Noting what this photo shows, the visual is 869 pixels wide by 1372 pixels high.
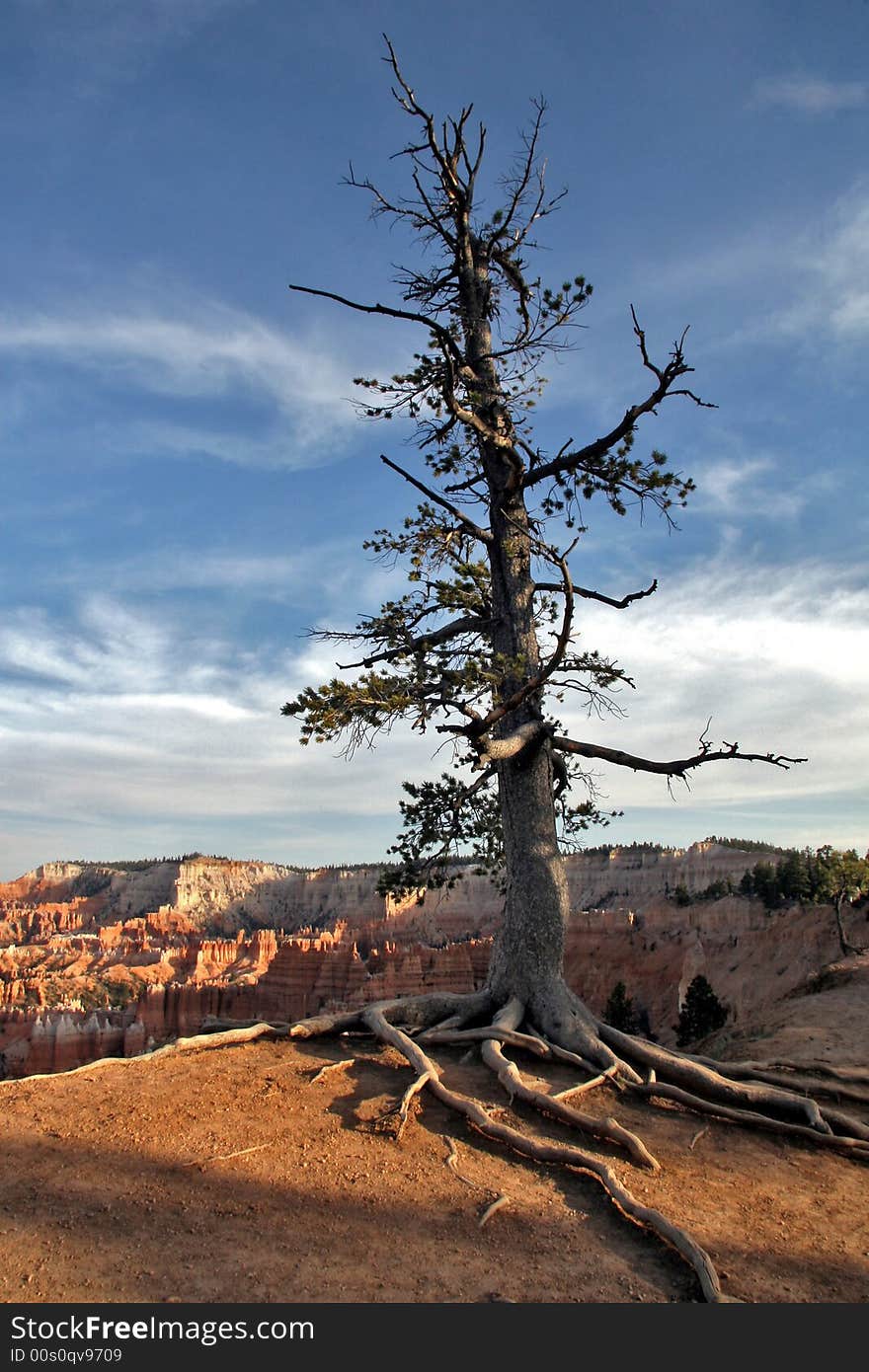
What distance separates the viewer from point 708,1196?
6.37m

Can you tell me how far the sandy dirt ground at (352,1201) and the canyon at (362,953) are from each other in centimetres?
407

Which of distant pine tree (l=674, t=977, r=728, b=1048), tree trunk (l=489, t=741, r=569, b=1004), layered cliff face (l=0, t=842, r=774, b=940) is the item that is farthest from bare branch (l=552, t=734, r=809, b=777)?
layered cliff face (l=0, t=842, r=774, b=940)

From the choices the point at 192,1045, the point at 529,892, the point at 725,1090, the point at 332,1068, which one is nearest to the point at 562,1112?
the point at 725,1090

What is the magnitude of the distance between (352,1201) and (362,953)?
287ft

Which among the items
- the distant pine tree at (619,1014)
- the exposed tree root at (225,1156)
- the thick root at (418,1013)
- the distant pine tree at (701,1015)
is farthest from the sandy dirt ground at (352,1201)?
the distant pine tree at (619,1014)

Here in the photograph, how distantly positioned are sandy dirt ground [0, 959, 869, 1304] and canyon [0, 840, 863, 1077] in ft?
13.4

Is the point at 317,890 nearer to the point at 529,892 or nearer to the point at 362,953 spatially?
the point at 362,953

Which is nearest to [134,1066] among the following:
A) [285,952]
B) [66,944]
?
[285,952]

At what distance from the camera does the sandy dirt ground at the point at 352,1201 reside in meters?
4.72

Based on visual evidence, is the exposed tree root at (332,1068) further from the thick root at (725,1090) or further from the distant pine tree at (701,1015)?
the distant pine tree at (701,1015)

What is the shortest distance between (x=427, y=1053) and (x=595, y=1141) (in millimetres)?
2567

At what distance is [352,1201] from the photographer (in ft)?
18.7

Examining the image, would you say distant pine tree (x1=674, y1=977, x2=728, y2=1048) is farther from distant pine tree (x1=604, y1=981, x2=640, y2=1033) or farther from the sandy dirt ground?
the sandy dirt ground
